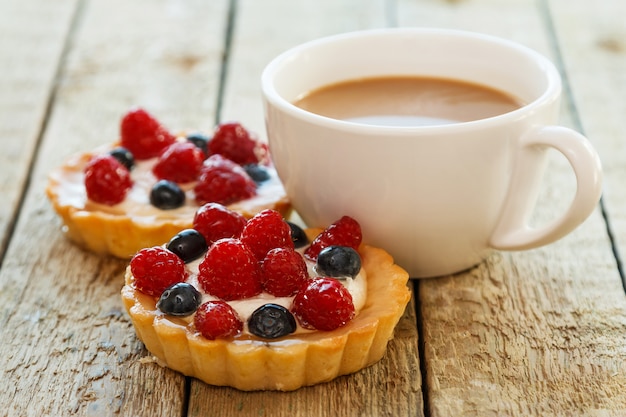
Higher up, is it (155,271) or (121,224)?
(155,271)

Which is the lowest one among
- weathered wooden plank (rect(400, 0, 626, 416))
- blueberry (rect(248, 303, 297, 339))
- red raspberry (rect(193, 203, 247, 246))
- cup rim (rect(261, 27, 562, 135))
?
weathered wooden plank (rect(400, 0, 626, 416))

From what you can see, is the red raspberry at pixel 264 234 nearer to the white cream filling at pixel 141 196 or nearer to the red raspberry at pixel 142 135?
the white cream filling at pixel 141 196

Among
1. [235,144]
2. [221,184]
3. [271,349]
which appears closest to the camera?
[271,349]

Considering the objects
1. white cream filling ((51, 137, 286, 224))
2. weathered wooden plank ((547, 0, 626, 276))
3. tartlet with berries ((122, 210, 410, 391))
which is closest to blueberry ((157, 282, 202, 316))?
tartlet with berries ((122, 210, 410, 391))

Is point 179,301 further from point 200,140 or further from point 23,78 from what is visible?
point 23,78

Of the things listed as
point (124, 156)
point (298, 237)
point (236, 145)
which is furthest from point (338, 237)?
point (124, 156)

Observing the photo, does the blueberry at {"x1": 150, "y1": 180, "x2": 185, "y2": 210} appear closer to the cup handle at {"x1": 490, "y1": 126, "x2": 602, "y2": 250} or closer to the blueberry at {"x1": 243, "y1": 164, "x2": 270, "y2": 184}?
the blueberry at {"x1": 243, "y1": 164, "x2": 270, "y2": 184}
